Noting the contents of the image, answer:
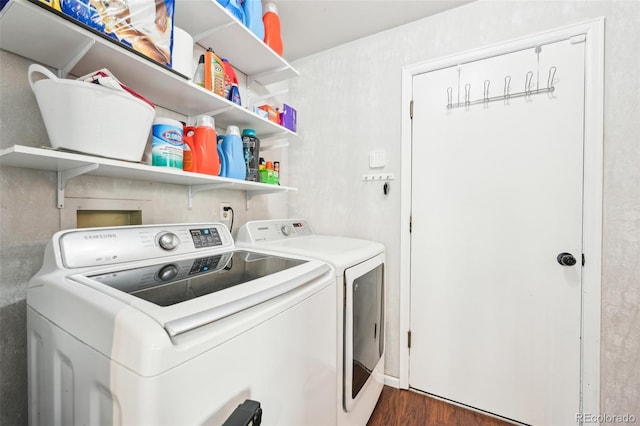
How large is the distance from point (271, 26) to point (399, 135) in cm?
112

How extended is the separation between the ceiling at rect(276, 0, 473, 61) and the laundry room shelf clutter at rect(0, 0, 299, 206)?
1.34ft

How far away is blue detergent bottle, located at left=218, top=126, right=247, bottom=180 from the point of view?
1.46 metres

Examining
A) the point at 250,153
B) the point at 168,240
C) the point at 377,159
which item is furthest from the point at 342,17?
the point at 168,240

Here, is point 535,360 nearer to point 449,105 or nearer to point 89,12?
point 449,105

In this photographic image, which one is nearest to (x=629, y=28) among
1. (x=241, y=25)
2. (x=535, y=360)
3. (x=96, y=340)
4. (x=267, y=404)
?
(x=535, y=360)

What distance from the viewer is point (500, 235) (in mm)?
1622

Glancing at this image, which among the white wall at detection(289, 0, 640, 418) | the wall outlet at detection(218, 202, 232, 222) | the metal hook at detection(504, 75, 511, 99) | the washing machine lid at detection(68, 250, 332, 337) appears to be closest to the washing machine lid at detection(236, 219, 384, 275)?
the washing machine lid at detection(68, 250, 332, 337)

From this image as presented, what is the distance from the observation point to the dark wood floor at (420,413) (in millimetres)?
1588

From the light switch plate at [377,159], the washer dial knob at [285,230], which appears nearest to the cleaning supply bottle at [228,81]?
the washer dial knob at [285,230]

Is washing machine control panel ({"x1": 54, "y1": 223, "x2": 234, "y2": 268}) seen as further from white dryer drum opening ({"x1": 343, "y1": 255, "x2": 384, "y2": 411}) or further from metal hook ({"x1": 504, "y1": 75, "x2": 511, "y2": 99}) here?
metal hook ({"x1": 504, "y1": 75, "x2": 511, "y2": 99})

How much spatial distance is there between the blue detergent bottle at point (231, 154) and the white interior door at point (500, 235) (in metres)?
1.20

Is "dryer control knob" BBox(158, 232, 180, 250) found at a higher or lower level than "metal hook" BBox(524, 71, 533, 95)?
lower

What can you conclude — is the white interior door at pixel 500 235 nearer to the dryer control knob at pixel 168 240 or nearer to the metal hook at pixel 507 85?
the metal hook at pixel 507 85

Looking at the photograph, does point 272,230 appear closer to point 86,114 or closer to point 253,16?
point 86,114
